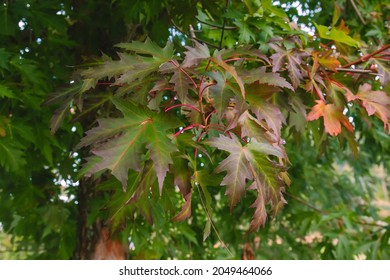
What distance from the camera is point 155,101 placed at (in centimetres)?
128

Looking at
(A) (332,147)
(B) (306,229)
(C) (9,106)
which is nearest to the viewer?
(C) (9,106)

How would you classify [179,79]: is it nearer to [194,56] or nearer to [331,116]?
[194,56]

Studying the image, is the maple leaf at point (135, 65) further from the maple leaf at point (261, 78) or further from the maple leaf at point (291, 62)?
the maple leaf at point (291, 62)

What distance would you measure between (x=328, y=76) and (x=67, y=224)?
1655 mm

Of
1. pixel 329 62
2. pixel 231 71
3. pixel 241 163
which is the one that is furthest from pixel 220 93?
pixel 329 62

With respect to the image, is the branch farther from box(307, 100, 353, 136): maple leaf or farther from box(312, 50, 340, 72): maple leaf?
box(307, 100, 353, 136): maple leaf

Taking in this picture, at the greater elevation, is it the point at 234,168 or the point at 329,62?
the point at 329,62

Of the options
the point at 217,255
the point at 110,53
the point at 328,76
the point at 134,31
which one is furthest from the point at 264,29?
the point at 217,255

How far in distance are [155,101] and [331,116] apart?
51cm

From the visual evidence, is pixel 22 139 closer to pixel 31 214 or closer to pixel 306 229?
pixel 31 214

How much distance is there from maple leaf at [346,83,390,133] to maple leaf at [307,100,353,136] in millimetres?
77

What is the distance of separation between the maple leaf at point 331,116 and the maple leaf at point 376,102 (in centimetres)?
8

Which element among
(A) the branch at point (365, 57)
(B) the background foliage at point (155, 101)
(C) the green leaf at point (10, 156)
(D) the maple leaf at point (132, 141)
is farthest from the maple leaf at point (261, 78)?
(C) the green leaf at point (10, 156)

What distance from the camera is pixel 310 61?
→ 1633 millimetres
